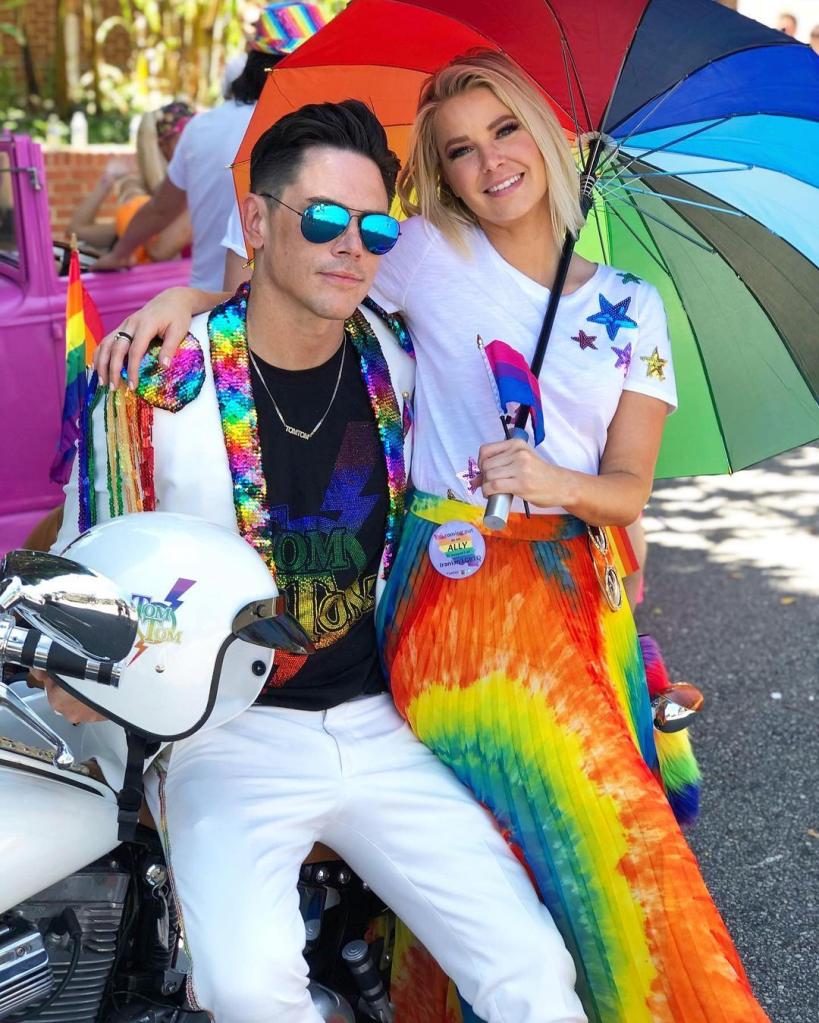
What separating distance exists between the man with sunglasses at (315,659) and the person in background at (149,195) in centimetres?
337

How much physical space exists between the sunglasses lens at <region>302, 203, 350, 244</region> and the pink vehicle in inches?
108

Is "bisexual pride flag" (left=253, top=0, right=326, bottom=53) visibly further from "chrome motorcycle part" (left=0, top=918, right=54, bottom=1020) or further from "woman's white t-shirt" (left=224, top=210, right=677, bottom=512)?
"chrome motorcycle part" (left=0, top=918, right=54, bottom=1020)

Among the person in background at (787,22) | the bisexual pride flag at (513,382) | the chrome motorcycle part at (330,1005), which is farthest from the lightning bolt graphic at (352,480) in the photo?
the person in background at (787,22)

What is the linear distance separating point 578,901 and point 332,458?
934 millimetres

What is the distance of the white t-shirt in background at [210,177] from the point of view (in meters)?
4.93

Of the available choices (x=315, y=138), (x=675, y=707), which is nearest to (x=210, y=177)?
(x=315, y=138)

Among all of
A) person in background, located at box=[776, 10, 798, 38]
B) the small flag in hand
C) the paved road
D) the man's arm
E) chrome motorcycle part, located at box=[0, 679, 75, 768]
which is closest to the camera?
chrome motorcycle part, located at box=[0, 679, 75, 768]

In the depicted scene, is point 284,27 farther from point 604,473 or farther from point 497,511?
point 497,511

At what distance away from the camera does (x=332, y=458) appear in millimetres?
2482

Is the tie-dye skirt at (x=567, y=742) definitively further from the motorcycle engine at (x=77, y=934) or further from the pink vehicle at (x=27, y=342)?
the pink vehicle at (x=27, y=342)

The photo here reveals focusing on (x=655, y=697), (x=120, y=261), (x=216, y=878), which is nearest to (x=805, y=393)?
(x=655, y=697)

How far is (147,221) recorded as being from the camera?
5555mm

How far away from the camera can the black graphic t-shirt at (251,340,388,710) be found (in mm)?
2424

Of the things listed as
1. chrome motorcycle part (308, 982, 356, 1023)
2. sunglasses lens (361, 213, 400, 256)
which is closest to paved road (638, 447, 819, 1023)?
chrome motorcycle part (308, 982, 356, 1023)
